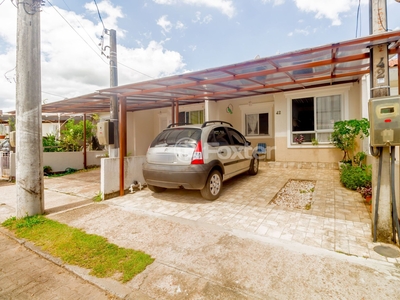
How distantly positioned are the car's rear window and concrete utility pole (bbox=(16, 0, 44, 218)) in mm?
2422

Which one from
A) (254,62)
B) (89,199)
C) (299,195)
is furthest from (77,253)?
(299,195)

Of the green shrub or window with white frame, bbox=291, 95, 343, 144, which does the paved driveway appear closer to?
the green shrub

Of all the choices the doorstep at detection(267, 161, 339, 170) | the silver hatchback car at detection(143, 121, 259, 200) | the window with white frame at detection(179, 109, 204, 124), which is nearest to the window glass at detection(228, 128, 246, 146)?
the silver hatchback car at detection(143, 121, 259, 200)

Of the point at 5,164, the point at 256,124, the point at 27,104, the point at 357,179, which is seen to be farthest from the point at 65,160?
the point at 357,179

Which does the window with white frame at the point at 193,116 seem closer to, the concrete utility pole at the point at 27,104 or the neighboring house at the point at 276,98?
the neighboring house at the point at 276,98

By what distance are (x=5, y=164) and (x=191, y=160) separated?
8.87 meters

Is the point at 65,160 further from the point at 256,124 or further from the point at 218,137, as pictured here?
the point at 256,124

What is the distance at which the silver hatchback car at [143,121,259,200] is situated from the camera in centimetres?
462

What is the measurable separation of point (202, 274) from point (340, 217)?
9.37 feet

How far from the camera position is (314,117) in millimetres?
8609

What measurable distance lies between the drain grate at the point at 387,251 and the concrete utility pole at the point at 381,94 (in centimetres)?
16

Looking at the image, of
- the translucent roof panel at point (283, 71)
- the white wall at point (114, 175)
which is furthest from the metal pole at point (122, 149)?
the translucent roof panel at point (283, 71)

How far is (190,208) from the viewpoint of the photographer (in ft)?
15.1

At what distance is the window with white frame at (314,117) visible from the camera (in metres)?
8.30
